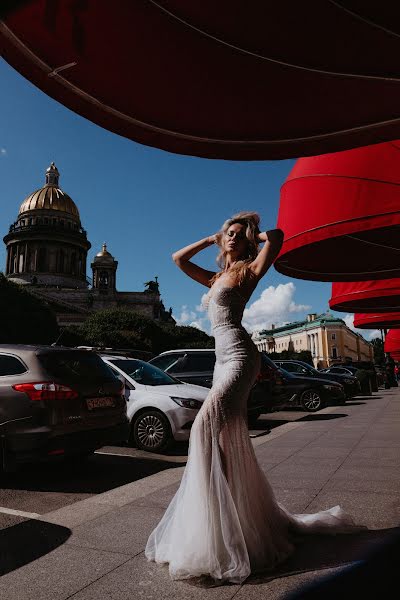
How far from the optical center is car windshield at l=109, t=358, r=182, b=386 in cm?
886

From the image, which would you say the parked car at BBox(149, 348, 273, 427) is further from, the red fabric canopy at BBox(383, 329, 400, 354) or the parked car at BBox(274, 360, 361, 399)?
the red fabric canopy at BBox(383, 329, 400, 354)

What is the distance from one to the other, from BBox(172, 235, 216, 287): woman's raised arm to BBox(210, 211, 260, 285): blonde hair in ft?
0.37

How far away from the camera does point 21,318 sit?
165ft

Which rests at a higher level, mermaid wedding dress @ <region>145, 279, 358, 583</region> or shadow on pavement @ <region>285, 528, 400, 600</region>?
mermaid wedding dress @ <region>145, 279, 358, 583</region>

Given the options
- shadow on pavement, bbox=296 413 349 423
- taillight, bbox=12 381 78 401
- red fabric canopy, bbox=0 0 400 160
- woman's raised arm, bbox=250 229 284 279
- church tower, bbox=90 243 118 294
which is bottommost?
shadow on pavement, bbox=296 413 349 423

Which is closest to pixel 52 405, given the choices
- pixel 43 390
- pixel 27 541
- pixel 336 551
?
pixel 43 390

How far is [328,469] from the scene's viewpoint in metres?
5.88

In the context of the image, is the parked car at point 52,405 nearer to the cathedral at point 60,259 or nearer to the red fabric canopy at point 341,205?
the red fabric canopy at point 341,205

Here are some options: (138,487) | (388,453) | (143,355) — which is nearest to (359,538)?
(138,487)

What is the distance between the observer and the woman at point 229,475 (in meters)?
2.81

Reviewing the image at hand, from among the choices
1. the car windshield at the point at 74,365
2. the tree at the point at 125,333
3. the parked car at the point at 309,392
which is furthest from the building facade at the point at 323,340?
the car windshield at the point at 74,365

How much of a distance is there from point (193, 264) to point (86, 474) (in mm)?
4062

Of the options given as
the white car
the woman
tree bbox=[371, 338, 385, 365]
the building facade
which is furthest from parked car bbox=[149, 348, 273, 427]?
tree bbox=[371, 338, 385, 365]

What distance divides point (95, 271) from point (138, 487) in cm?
8373
